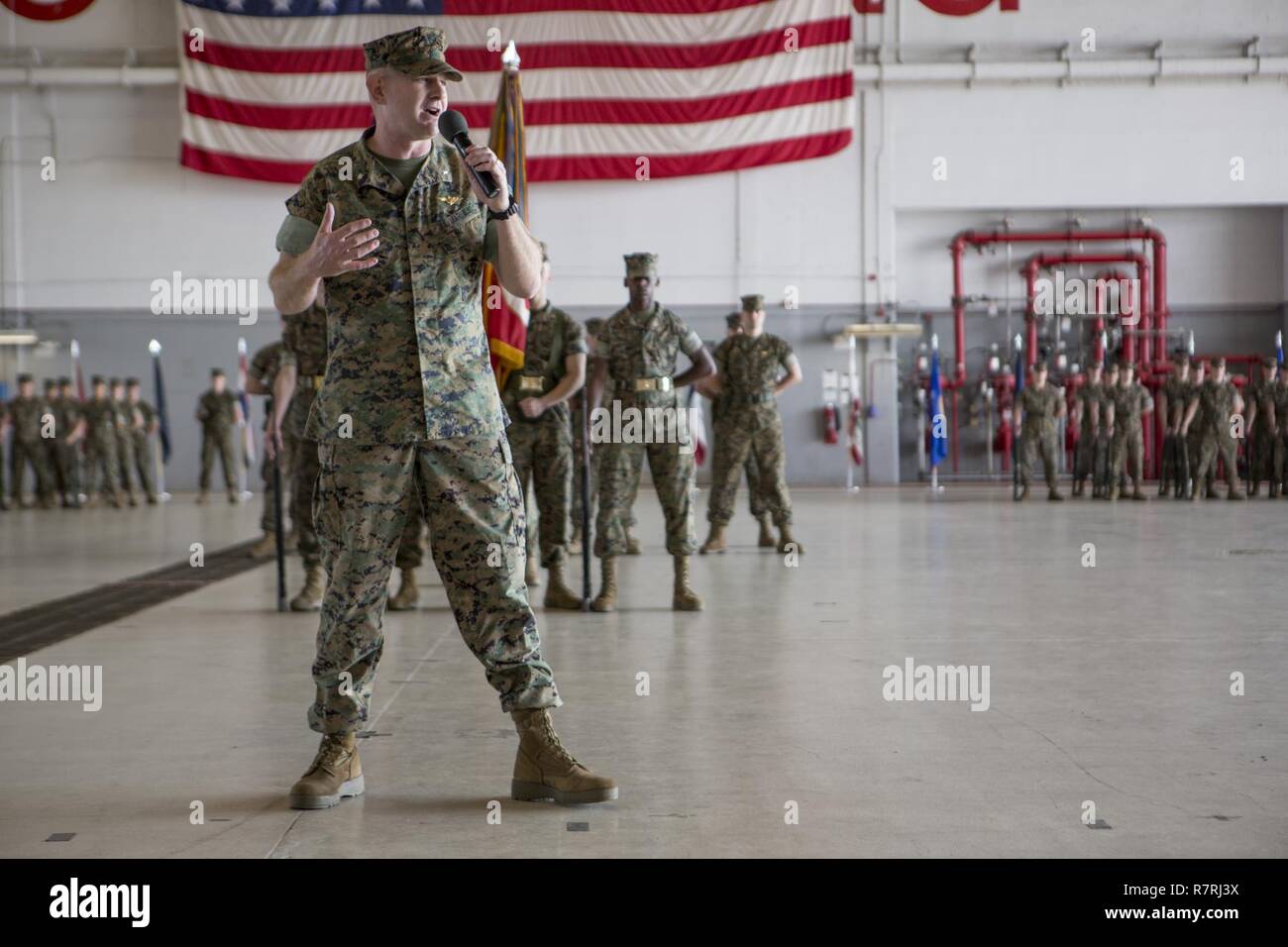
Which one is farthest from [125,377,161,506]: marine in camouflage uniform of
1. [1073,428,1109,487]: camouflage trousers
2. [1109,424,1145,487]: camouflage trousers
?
[1109,424,1145,487]: camouflage trousers

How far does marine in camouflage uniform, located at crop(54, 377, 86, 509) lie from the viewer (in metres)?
18.9

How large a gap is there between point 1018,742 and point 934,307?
18.9 meters

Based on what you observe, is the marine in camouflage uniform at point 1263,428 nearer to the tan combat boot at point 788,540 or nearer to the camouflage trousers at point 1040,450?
the camouflage trousers at point 1040,450

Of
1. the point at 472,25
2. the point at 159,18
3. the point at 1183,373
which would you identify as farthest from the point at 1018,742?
the point at 159,18

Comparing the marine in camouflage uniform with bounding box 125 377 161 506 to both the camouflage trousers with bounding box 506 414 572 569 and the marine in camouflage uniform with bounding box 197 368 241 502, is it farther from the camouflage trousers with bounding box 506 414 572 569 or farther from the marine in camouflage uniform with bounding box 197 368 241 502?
the camouflage trousers with bounding box 506 414 572 569

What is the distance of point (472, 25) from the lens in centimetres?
2005

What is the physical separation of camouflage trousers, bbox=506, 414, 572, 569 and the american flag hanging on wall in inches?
539

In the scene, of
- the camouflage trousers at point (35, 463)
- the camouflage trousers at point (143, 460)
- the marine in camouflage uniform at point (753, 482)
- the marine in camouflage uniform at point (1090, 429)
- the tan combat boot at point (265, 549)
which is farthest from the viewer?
the camouflage trousers at point (143, 460)

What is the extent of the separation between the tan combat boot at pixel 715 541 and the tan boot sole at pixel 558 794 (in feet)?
22.8

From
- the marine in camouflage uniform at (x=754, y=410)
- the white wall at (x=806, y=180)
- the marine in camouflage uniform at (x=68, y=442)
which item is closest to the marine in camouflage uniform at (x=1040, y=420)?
the white wall at (x=806, y=180)

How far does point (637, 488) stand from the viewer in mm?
6984

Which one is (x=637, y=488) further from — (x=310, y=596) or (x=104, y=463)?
(x=104, y=463)

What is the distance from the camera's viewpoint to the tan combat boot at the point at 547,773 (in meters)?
3.38
